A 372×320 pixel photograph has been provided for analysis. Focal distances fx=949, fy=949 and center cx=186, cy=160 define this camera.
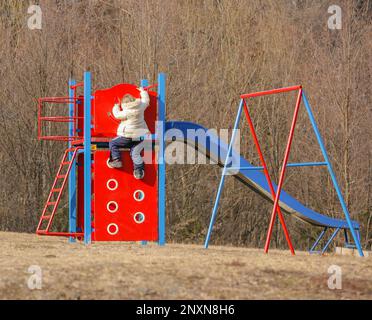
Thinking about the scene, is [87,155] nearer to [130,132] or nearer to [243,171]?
[130,132]

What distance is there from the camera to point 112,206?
46.2 feet

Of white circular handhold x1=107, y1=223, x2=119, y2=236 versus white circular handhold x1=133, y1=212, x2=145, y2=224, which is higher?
white circular handhold x1=133, y1=212, x2=145, y2=224

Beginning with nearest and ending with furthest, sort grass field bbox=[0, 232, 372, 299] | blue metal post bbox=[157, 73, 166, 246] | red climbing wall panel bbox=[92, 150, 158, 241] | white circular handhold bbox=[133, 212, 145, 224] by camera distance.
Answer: grass field bbox=[0, 232, 372, 299], red climbing wall panel bbox=[92, 150, 158, 241], blue metal post bbox=[157, 73, 166, 246], white circular handhold bbox=[133, 212, 145, 224]

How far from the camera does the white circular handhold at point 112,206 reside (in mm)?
14039

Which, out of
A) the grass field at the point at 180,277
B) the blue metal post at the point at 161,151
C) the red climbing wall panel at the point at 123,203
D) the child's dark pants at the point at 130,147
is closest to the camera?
the grass field at the point at 180,277

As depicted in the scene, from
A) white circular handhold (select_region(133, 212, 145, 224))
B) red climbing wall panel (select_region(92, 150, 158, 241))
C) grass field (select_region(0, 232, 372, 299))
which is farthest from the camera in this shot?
white circular handhold (select_region(133, 212, 145, 224))

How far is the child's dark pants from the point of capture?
13.9 metres

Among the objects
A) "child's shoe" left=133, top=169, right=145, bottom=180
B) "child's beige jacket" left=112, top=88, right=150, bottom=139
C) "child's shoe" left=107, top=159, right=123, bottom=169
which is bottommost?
"child's shoe" left=133, top=169, right=145, bottom=180

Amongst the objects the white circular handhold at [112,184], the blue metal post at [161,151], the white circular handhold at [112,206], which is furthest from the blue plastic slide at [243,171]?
the white circular handhold at [112,206]

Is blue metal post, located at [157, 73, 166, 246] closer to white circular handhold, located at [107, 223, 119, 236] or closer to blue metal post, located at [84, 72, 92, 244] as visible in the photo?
white circular handhold, located at [107, 223, 119, 236]

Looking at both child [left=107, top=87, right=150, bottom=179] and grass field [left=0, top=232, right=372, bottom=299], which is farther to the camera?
child [left=107, top=87, right=150, bottom=179]

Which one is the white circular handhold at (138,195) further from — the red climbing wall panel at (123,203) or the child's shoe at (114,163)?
the child's shoe at (114,163)

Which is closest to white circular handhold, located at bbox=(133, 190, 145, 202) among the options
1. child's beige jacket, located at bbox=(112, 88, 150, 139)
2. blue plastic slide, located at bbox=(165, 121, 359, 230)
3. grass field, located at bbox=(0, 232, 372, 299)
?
child's beige jacket, located at bbox=(112, 88, 150, 139)

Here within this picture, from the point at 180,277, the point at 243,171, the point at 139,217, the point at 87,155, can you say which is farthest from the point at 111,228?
the point at 180,277
